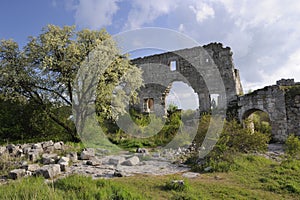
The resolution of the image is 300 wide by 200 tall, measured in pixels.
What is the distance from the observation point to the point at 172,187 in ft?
13.5

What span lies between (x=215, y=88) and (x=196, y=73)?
6.04 ft

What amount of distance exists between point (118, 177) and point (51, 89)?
21.2ft

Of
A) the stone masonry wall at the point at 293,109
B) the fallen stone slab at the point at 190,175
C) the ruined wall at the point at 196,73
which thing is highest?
the ruined wall at the point at 196,73

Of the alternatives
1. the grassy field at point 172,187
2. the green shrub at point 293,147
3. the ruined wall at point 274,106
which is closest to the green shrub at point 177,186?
the grassy field at point 172,187

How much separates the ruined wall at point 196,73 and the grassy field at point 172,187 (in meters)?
9.72

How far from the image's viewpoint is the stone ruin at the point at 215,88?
10531mm

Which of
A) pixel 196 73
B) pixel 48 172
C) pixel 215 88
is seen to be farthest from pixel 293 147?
pixel 196 73

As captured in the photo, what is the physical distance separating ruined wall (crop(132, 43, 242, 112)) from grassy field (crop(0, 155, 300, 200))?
Result: 31.9ft

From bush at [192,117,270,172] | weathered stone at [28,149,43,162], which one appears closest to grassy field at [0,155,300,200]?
bush at [192,117,270,172]

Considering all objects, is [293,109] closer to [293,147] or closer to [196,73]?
[293,147]

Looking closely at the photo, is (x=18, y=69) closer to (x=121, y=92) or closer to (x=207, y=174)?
(x=121, y=92)

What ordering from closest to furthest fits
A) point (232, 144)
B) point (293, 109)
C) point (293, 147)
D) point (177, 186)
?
point (177, 186) → point (293, 147) → point (232, 144) → point (293, 109)

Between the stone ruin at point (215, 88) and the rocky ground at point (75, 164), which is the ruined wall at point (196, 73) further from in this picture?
the rocky ground at point (75, 164)

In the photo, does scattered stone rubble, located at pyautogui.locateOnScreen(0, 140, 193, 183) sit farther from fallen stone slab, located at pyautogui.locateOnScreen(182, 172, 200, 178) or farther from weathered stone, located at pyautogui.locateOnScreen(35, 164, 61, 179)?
fallen stone slab, located at pyautogui.locateOnScreen(182, 172, 200, 178)
